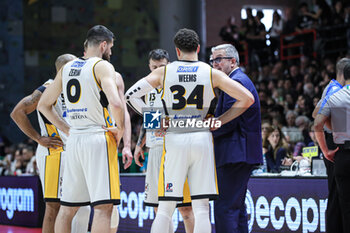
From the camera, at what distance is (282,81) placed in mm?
14688

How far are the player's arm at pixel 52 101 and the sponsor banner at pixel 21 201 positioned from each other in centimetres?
449

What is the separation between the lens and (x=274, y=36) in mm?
17750

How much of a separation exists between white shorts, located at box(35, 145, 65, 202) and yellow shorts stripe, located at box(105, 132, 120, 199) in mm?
1057

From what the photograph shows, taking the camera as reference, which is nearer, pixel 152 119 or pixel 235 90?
pixel 235 90

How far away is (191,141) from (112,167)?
77 centimetres

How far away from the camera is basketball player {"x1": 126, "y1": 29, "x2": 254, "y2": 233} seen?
505cm

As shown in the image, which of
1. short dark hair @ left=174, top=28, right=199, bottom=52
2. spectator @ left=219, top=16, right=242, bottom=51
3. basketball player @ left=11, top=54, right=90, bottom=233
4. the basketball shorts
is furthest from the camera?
spectator @ left=219, top=16, right=242, bottom=51

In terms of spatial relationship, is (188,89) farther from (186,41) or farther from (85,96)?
(85,96)

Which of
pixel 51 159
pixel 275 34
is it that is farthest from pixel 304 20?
pixel 51 159

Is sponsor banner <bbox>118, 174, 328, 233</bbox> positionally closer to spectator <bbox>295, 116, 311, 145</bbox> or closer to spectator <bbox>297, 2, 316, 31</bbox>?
spectator <bbox>295, 116, 311, 145</bbox>

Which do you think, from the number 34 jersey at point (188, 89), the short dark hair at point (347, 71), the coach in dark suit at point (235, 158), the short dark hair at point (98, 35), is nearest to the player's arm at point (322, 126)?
the short dark hair at point (347, 71)

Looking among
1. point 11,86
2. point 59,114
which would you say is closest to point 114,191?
point 59,114

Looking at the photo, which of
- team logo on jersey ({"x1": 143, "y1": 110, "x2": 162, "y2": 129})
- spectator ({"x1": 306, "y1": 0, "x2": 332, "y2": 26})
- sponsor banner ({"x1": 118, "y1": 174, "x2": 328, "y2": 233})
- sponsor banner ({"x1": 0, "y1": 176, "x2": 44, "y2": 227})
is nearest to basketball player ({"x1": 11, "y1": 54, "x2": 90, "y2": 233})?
team logo on jersey ({"x1": 143, "y1": 110, "x2": 162, "y2": 129})

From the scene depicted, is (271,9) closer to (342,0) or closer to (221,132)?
(342,0)
